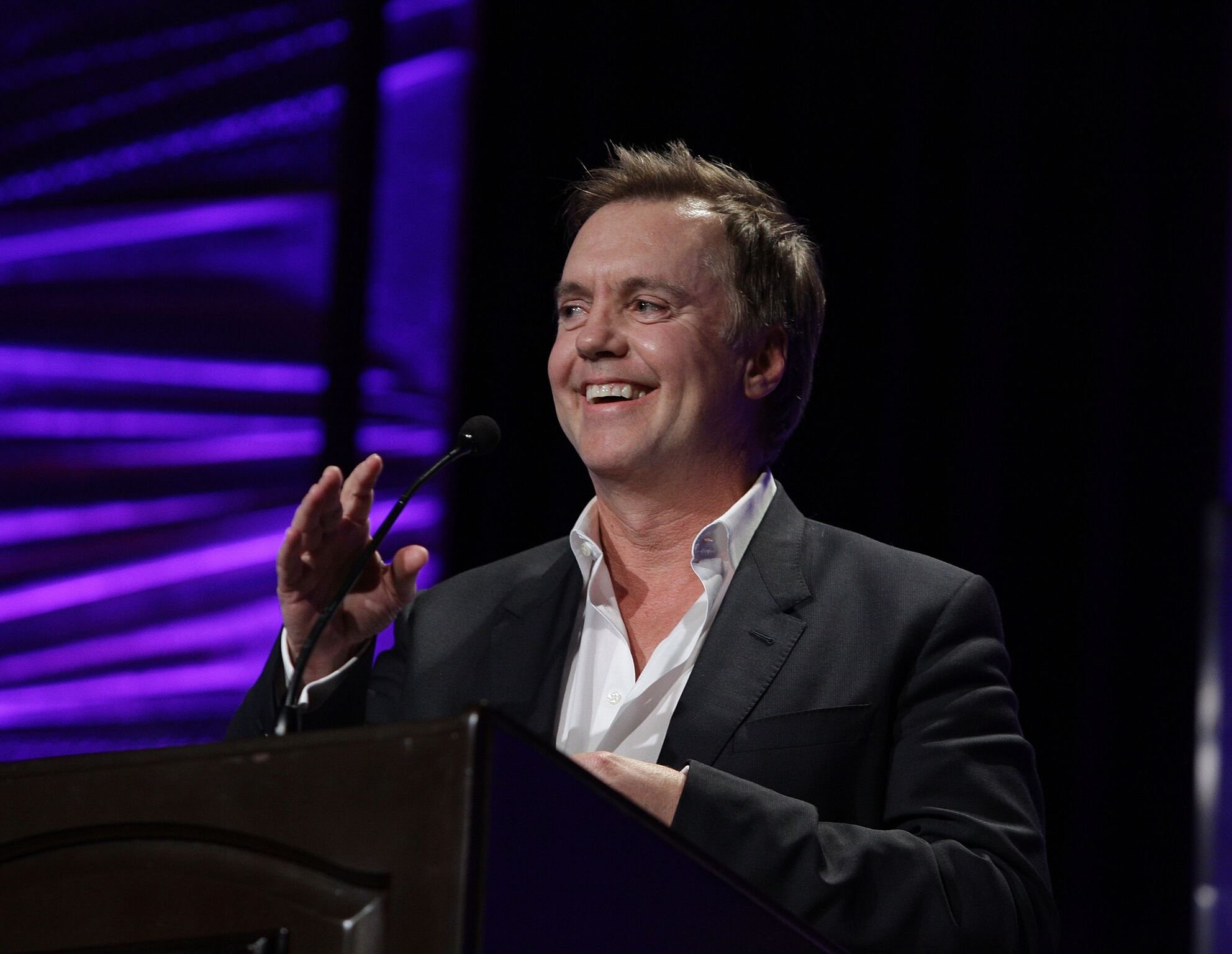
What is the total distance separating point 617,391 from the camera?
83.0 inches

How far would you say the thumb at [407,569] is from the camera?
5.42 ft

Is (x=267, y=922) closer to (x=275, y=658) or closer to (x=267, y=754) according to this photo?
(x=267, y=754)

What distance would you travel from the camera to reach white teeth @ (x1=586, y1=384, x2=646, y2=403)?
82.8 inches

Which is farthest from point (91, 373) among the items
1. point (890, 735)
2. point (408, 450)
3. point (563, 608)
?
point (890, 735)

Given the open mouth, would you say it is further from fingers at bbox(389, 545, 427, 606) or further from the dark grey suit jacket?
fingers at bbox(389, 545, 427, 606)

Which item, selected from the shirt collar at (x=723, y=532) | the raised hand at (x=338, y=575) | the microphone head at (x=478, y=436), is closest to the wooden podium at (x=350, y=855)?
the raised hand at (x=338, y=575)

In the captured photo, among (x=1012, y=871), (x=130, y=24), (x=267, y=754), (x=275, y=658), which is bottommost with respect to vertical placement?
(x=1012, y=871)

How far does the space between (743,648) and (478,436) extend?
1.40 ft

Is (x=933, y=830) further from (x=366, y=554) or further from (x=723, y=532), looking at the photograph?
(x=366, y=554)

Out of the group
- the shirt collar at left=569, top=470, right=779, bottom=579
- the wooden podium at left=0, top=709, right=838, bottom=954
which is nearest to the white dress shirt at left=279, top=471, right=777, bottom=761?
the shirt collar at left=569, top=470, right=779, bottom=579

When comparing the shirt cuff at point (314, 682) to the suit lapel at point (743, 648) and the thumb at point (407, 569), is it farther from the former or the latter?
the suit lapel at point (743, 648)

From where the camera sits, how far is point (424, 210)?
12.0ft

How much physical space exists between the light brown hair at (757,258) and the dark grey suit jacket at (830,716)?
250 mm

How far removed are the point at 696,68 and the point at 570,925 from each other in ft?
10.1
